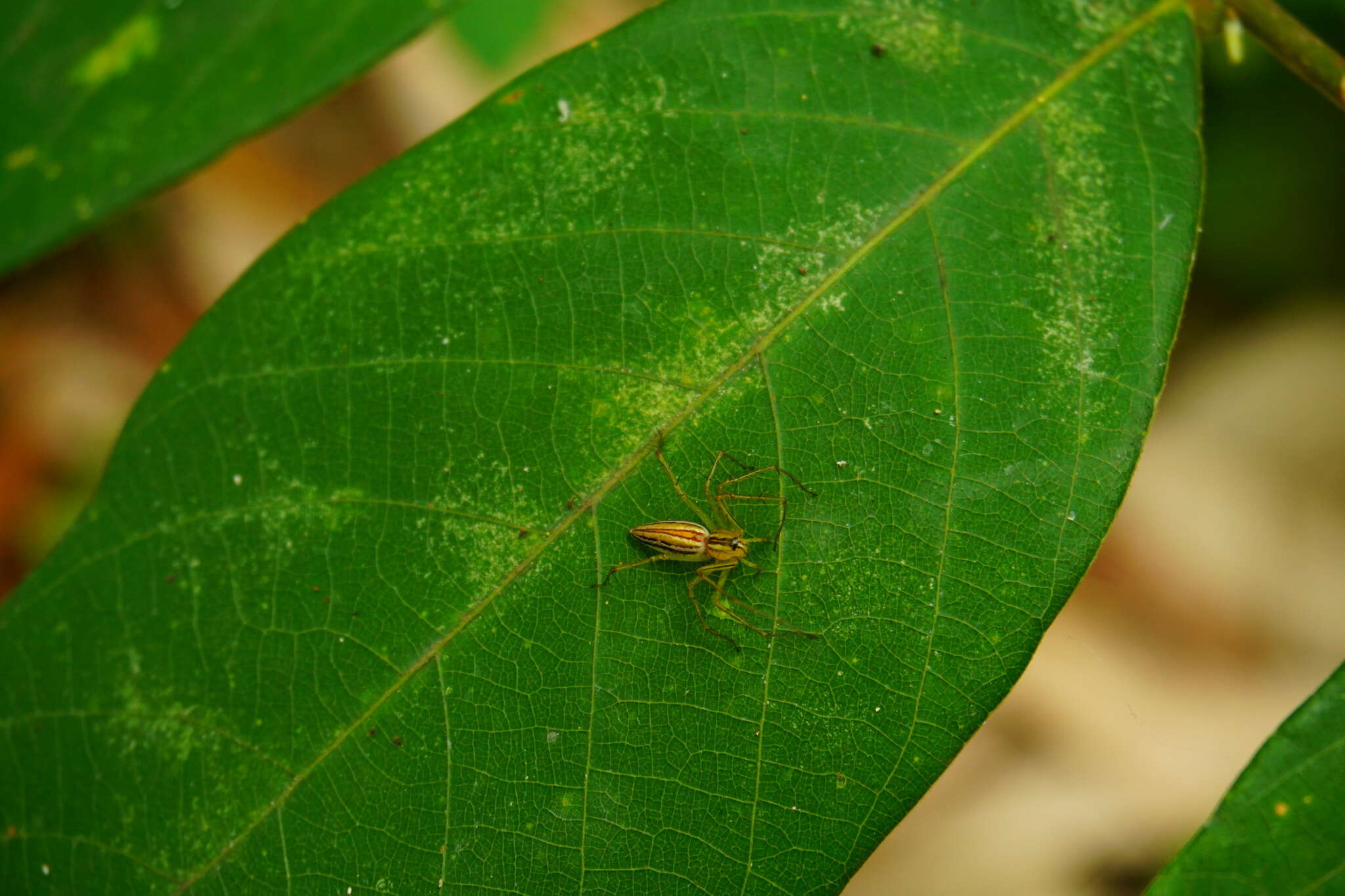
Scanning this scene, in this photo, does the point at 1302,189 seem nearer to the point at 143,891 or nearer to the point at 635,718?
the point at 635,718

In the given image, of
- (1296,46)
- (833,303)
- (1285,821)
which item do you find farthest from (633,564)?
(1296,46)

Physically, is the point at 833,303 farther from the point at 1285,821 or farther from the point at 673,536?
the point at 1285,821

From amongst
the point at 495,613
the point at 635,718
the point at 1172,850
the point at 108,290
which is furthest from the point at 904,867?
the point at 108,290

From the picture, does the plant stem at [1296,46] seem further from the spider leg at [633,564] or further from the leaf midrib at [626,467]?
the spider leg at [633,564]

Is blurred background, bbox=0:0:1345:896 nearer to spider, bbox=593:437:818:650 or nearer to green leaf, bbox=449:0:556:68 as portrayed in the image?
green leaf, bbox=449:0:556:68

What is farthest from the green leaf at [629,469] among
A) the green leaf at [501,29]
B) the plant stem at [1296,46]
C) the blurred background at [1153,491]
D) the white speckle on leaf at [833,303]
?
the green leaf at [501,29]

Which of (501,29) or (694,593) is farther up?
(501,29)
